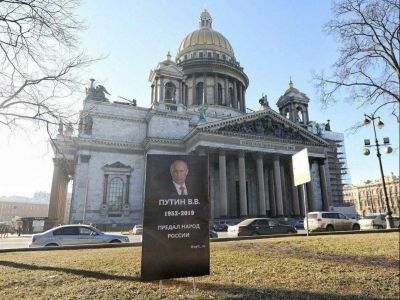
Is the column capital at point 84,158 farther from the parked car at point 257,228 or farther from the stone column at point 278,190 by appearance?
the stone column at point 278,190

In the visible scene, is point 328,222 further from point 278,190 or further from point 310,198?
point 310,198

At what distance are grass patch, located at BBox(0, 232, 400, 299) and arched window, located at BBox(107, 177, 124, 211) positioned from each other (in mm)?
27923

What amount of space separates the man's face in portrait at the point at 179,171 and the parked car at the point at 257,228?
15.8 meters

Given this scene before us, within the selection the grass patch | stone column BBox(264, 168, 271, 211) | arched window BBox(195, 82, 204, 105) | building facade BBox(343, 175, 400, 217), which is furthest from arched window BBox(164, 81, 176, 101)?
building facade BBox(343, 175, 400, 217)

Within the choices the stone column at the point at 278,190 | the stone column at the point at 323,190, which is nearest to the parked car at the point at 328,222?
the stone column at the point at 278,190

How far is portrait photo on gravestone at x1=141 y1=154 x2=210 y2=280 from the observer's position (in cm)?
591

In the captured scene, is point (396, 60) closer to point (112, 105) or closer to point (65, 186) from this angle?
point (112, 105)

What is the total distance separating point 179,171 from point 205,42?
56.4m

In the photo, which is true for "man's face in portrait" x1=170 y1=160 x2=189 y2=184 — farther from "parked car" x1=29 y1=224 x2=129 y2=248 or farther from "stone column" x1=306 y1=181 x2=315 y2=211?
"stone column" x1=306 y1=181 x2=315 y2=211

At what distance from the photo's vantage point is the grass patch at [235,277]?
6039mm

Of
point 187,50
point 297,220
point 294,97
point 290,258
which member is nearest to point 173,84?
point 187,50

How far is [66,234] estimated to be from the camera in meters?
16.9

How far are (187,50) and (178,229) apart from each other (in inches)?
2225

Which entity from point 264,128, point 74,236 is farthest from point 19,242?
point 264,128
